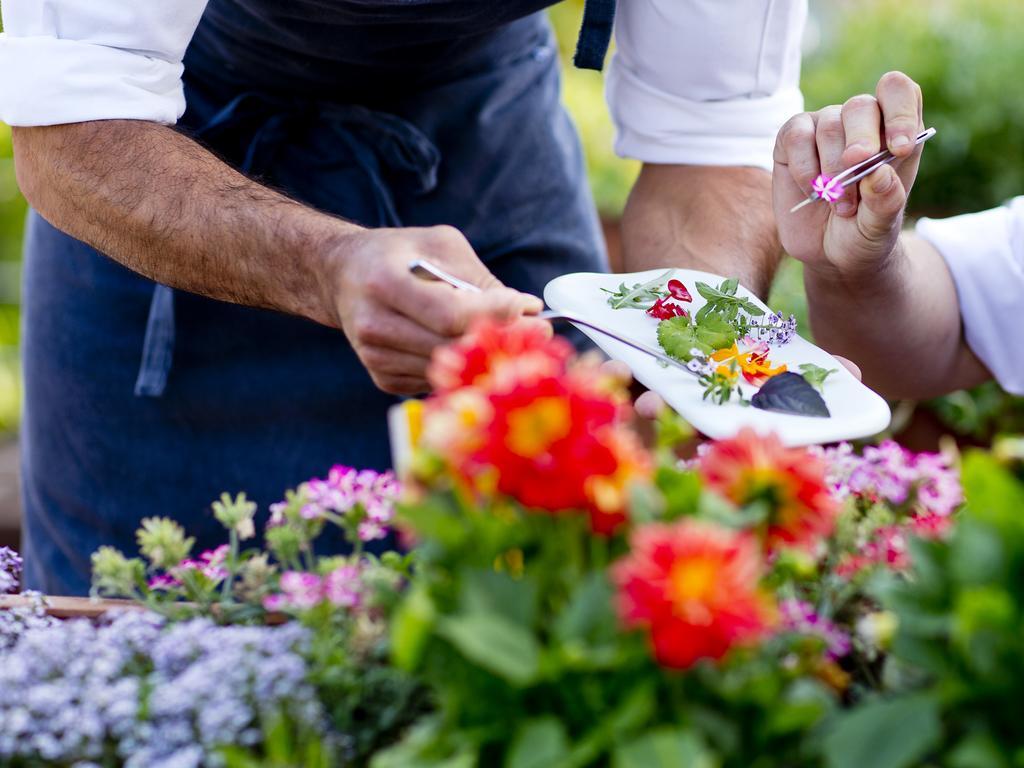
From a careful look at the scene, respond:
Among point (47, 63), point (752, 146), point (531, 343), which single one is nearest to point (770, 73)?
point (752, 146)

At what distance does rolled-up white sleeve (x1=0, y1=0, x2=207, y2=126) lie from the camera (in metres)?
1.04

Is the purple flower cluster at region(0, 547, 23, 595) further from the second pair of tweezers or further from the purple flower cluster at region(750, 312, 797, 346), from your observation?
the second pair of tweezers

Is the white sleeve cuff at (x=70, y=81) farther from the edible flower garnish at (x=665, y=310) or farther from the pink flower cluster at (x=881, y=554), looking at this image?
the pink flower cluster at (x=881, y=554)

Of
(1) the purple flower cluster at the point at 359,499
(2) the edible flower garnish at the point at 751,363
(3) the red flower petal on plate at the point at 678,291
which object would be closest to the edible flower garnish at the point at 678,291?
(3) the red flower petal on plate at the point at 678,291

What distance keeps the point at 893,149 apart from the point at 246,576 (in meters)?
0.74

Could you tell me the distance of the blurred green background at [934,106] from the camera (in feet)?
9.69

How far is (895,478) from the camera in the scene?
0.76 metres

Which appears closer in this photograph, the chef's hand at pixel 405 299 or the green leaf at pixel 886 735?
the green leaf at pixel 886 735

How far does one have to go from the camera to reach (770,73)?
138 centimetres

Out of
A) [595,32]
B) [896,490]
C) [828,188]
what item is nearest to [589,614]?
[896,490]

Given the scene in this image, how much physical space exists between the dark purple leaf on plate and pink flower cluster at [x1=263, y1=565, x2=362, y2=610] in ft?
1.31

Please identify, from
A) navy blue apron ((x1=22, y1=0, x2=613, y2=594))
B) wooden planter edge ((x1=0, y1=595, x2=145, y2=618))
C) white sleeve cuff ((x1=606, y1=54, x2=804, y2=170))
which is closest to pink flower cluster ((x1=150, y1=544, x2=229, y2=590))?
wooden planter edge ((x1=0, y1=595, x2=145, y2=618))

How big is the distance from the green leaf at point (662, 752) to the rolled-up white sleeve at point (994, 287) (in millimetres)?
1070

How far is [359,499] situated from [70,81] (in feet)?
1.96
